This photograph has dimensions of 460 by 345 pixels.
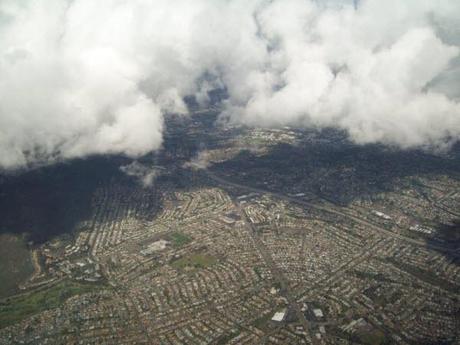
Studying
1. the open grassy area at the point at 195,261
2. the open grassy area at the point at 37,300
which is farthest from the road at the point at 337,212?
the open grassy area at the point at 37,300

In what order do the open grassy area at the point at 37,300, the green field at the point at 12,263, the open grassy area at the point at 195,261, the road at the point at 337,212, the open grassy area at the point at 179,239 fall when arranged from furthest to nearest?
the open grassy area at the point at 179,239 → the road at the point at 337,212 → the open grassy area at the point at 195,261 → the green field at the point at 12,263 → the open grassy area at the point at 37,300

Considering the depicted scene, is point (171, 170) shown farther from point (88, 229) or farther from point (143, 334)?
point (143, 334)

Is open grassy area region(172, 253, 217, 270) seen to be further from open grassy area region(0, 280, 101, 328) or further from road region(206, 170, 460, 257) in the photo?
road region(206, 170, 460, 257)

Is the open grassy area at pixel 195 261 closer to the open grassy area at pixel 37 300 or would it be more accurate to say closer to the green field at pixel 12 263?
the open grassy area at pixel 37 300

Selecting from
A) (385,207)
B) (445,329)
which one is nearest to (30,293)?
(445,329)

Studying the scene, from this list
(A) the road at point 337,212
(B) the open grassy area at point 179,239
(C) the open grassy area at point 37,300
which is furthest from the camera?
(B) the open grassy area at point 179,239

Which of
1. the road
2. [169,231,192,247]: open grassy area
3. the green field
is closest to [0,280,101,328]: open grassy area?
the green field
